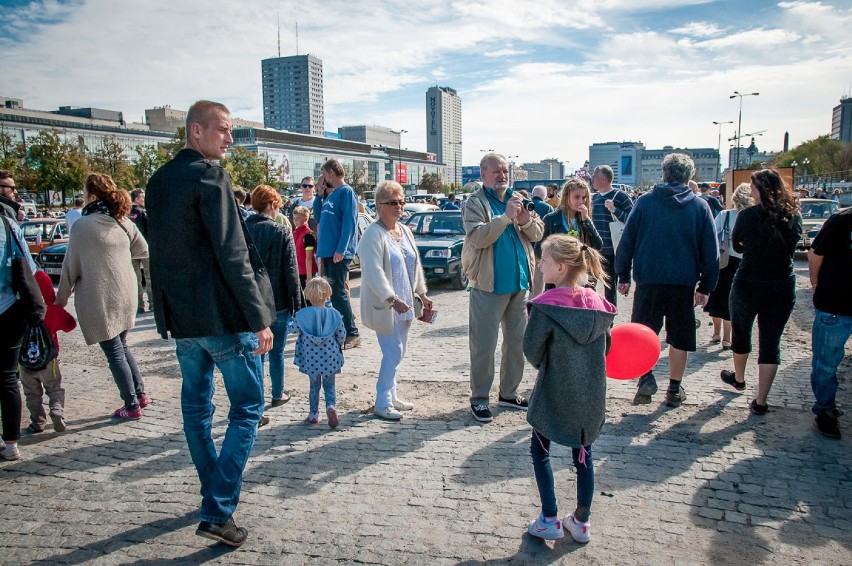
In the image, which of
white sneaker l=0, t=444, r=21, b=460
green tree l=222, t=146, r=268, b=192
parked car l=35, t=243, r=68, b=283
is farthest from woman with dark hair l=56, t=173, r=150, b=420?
green tree l=222, t=146, r=268, b=192

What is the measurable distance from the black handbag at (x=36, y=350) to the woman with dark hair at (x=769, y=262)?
19.0 ft

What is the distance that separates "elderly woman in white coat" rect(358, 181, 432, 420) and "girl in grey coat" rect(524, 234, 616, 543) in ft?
5.78

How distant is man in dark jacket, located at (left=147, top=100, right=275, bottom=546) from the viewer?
2.94 meters

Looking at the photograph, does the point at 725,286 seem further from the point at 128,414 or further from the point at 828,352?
the point at 128,414

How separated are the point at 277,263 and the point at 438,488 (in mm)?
2440

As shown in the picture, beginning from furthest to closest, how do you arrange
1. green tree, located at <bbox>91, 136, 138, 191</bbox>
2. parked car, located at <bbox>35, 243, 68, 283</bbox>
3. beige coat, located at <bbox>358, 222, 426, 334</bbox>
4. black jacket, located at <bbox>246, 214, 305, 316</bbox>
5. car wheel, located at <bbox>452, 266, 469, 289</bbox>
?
green tree, located at <bbox>91, 136, 138, 191</bbox>
parked car, located at <bbox>35, 243, 68, 283</bbox>
car wheel, located at <bbox>452, 266, 469, 289</bbox>
black jacket, located at <bbox>246, 214, 305, 316</bbox>
beige coat, located at <bbox>358, 222, 426, 334</bbox>

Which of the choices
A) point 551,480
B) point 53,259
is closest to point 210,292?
point 551,480

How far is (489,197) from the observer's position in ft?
16.5

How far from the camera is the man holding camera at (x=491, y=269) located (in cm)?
493

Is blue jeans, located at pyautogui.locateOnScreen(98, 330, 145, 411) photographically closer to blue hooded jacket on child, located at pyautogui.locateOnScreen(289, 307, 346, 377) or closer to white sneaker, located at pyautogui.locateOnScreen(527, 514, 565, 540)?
blue hooded jacket on child, located at pyautogui.locateOnScreen(289, 307, 346, 377)

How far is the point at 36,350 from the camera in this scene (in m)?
4.62

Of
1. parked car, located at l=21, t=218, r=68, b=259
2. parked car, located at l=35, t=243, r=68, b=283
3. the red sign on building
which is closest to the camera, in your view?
parked car, located at l=35, t=243, r=68, b=283

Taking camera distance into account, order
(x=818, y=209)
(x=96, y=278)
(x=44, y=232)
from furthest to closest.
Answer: (x=818, y=209) → (x=44, y=232) → (x=96, y=278)

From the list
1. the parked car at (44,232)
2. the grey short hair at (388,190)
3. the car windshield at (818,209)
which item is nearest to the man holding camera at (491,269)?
the grey short hair at (388,190)
